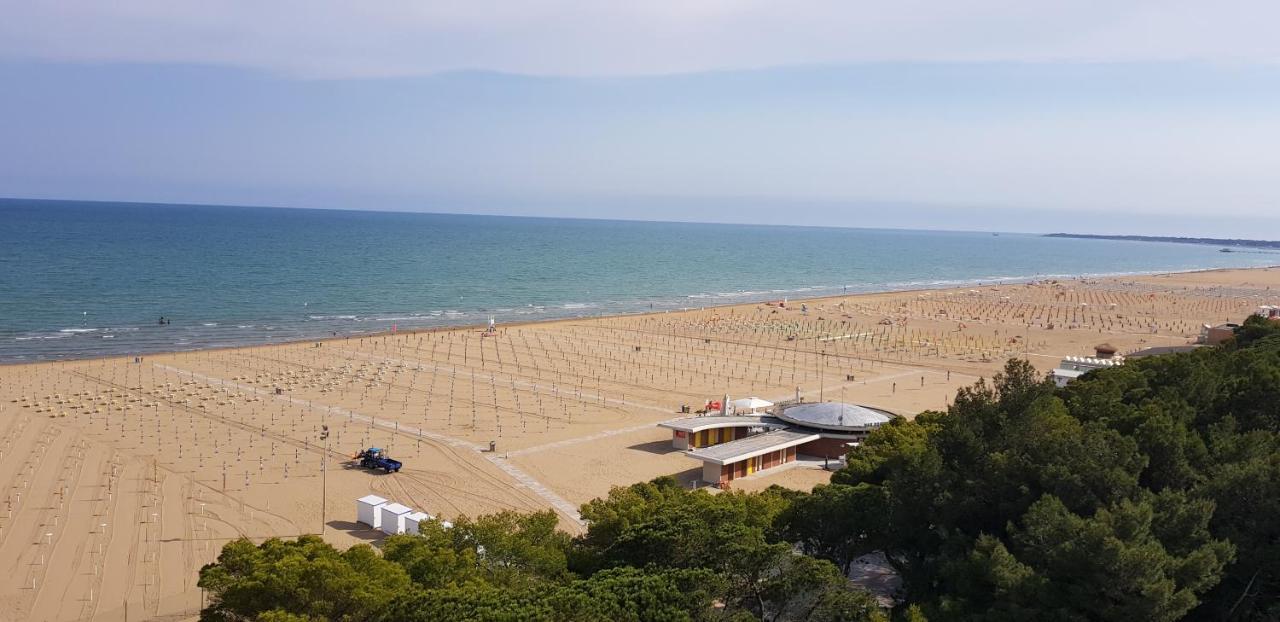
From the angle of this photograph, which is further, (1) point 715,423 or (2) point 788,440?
(1) point 715,423

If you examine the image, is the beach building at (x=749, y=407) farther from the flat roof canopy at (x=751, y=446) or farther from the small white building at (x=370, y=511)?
the small white building at (x=370, y=511)

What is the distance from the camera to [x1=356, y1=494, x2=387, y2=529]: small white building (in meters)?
24.9

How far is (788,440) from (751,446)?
178 cm

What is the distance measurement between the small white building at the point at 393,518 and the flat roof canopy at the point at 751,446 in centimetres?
1045

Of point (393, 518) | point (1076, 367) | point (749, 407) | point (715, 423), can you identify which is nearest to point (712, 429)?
point (715, 423)

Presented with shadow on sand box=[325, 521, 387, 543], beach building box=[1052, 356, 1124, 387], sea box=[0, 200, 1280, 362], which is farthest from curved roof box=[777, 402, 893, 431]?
sea box=[0, 200, 1280, 362]

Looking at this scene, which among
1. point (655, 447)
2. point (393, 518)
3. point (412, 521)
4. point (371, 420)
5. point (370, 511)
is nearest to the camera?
point (412, 521)

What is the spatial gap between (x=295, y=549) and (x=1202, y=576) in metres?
→ 14.2

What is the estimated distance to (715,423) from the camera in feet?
113

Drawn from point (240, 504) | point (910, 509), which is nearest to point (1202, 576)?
point (910, 509)

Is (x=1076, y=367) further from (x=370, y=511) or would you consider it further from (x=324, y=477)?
(x=324, y=477)

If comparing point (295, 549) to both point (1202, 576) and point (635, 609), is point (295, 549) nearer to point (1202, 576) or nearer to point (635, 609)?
point (635, 609)

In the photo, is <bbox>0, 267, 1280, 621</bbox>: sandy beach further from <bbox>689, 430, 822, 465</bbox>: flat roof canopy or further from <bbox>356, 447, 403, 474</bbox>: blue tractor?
<bbox>689, 430, 822, 465</bbox>: flat roof canopy

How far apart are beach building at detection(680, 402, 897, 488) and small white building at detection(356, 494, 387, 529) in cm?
1093
